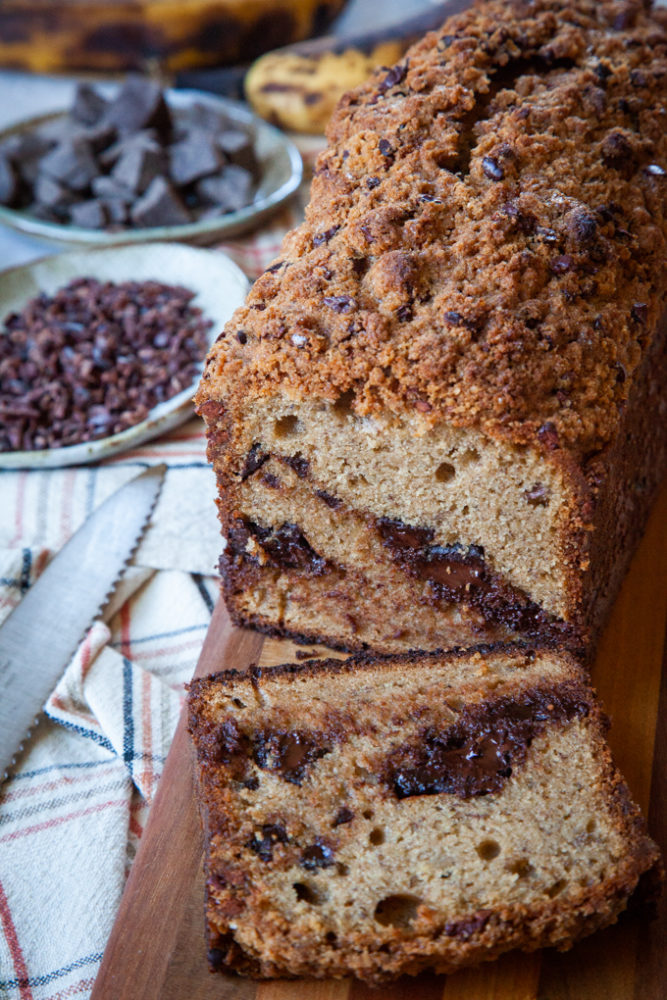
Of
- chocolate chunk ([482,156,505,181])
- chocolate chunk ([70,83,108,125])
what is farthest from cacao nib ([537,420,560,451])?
chocolate chunk ([70,83,108,125])

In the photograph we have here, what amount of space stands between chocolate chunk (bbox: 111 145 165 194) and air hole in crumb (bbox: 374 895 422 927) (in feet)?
11.3

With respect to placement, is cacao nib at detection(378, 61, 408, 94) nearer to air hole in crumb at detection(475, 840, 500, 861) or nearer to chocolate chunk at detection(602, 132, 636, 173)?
chocolate chunk at detection(602, 132, 636, 173)

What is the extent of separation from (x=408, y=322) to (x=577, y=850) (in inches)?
49.8

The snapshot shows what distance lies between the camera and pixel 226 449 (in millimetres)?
2520

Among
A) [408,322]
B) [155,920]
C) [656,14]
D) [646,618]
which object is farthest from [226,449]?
[656,14]

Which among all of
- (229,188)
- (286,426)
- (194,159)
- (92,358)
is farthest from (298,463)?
(194,159)

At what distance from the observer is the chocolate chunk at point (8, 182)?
4.55m

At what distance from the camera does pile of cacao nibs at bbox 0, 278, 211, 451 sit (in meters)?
3.58

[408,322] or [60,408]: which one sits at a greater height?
[408,322]

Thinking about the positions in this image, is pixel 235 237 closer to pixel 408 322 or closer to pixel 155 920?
pixel 408 322

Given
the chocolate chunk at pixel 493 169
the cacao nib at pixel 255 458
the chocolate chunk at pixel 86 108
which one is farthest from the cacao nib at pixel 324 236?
the chocolate chunk at pixel 86 108

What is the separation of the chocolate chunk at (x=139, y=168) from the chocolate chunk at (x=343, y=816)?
127 inches

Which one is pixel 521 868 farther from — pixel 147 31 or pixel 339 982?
pixel 147 31

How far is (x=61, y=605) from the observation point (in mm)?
2945
